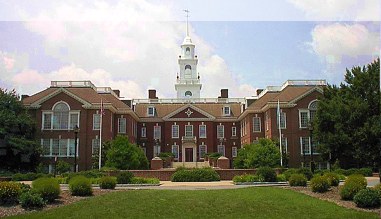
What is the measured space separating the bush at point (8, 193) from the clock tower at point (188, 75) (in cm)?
5691

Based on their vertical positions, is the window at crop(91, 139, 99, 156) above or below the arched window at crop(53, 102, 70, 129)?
below

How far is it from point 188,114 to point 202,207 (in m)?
43.0

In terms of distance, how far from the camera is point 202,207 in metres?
16.1

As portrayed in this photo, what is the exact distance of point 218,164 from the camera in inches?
1672

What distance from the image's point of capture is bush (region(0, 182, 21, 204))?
17172 mm

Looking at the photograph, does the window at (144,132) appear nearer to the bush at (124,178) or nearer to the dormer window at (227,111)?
the dormer window at (227,111)

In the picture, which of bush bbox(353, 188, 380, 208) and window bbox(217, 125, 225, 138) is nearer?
bush bbox(353, 188, 380, 208)

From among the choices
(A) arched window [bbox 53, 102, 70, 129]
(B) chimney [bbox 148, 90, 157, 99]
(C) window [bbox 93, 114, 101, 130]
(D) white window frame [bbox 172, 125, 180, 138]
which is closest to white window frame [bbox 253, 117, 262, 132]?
(D) white window frame [bbox 172, 125, 180, 138]

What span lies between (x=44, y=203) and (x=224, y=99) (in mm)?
48701

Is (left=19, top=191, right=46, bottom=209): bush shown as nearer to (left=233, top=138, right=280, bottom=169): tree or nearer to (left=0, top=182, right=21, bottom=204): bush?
(left=0, top=182, right=21, bottom=204): bush

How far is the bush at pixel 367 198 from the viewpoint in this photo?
16078 millimetres

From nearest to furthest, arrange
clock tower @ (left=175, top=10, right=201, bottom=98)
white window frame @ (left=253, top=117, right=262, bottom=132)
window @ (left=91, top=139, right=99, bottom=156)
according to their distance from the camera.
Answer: window @ (left=91, top=139, right=99, bottom=156)
white window frame @ (left=253, top=117, right=262, bottom=132)
clock tower @ (left=175, top=10, right=201, bottom=98)

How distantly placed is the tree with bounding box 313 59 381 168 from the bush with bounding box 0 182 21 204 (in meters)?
29.0

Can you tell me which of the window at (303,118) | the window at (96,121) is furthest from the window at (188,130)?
the window at (303,118)
